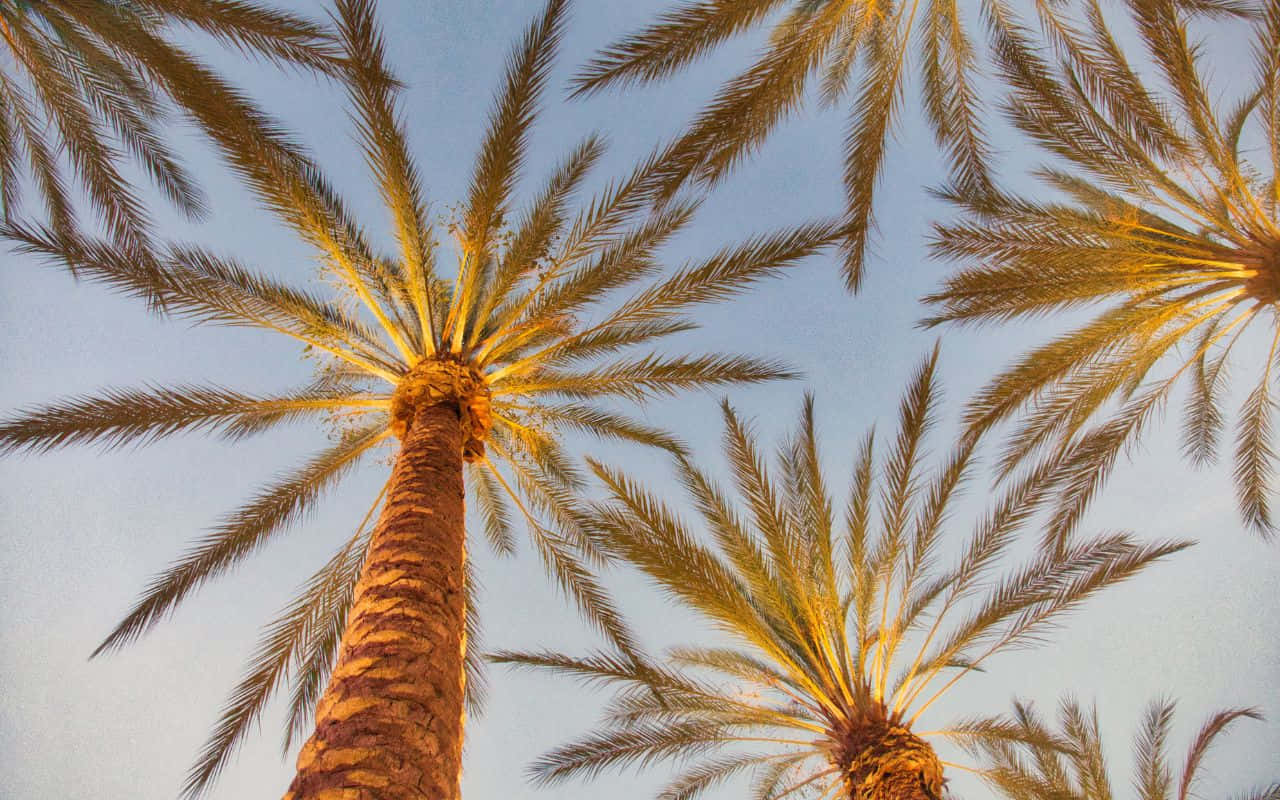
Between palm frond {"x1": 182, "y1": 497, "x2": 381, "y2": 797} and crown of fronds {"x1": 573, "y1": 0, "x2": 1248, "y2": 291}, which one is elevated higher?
crown of fronds {"x1": 573, "y1": 0, "x2": 1248, "y2": 291}

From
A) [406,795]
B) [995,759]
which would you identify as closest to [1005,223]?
[995,759]

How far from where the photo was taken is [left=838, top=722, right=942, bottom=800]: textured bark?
244 inches

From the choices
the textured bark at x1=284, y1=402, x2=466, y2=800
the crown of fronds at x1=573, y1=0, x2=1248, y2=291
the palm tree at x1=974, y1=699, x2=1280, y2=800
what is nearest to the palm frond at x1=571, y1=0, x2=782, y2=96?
the crown of fronds at x1=573, y1=0, x2=1248, y2=291

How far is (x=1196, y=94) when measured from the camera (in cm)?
665

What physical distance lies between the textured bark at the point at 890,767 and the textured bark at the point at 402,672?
4.17m

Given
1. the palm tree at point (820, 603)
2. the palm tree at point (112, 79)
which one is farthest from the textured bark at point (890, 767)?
the palm tree at point (112, 79)

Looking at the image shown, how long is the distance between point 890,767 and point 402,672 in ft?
15.7

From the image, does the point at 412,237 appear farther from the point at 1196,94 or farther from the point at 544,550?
the point at 1196,94

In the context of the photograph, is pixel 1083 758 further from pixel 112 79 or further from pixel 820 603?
pixel 112 79

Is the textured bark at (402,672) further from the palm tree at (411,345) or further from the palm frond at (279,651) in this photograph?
the palm frond at (279,651)

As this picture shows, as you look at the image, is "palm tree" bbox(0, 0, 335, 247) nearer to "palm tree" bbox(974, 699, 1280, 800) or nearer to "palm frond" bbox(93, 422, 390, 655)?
"palm frond" bbox(93, 422, 390, 655)

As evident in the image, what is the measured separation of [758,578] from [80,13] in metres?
7.27

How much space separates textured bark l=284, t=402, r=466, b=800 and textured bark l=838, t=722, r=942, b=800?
13.7ft

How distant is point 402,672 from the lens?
327 centimetres
